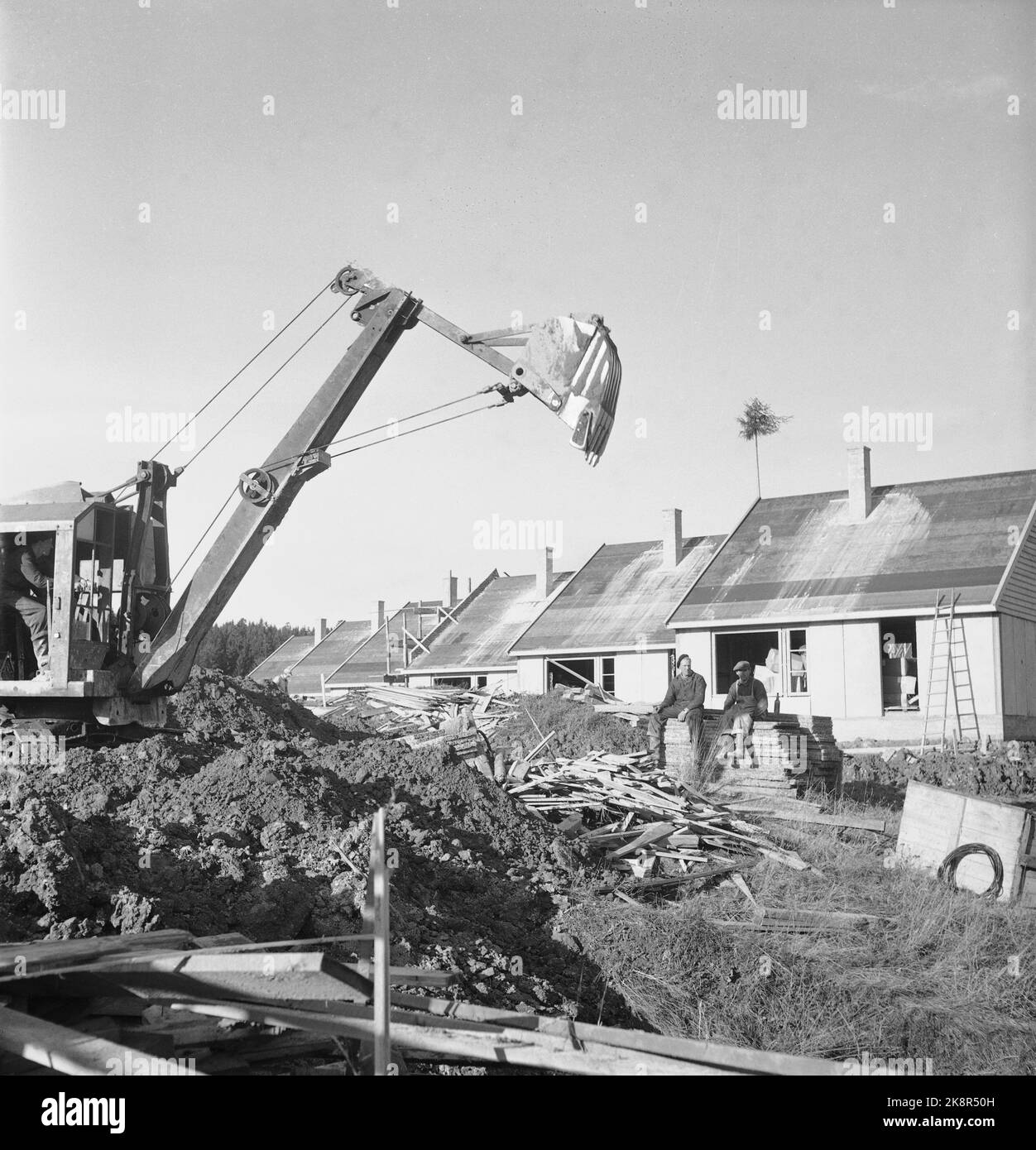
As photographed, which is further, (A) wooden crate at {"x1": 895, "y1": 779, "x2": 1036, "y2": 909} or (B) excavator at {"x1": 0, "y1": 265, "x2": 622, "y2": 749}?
(A) wooden crate at {"x1": 895, "y1": 779, "x2": 1036, "y2": 909}

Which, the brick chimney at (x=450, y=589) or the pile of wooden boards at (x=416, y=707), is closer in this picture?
the pile of wooden boards at (x=416, y=707)

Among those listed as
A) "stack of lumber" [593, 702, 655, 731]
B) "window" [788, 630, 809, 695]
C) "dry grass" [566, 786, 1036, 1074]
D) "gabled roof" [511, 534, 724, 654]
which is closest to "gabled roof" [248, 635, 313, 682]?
"gabled roof" [511, 534, 724, 654]

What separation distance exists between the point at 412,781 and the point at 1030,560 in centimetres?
1776

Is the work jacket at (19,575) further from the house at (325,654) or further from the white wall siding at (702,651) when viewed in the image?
the house at (325,654)

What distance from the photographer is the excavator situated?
28.9 feet

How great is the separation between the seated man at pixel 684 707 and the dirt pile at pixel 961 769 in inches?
163

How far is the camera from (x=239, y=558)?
33.3 ft

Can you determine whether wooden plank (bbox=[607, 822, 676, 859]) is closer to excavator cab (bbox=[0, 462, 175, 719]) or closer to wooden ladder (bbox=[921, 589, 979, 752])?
excavator cab (bbox=[0, 462, 175, 719])

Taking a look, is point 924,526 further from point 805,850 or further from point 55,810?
point 55,810

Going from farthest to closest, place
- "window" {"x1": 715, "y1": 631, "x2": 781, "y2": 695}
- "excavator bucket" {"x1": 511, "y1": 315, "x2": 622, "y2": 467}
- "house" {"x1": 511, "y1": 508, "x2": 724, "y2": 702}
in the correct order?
"house" {"x1": 511, "y1": 508, "x2": 724, "y2": 702}, "window" {"x1": 715, "y1": 631, "x2": 781, "y2": 695}, "excavator bucket" {"x1": 511, "y1": 315, "x2": 622, "y2": 467}

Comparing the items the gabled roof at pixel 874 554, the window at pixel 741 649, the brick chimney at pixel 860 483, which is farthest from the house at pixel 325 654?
the brick chimney at pixel 860 483

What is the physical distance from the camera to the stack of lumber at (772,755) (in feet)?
51.3

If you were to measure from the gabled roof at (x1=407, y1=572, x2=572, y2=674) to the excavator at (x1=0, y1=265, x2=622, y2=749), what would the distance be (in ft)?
78.0

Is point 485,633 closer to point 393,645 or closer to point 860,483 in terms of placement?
point 393,645
